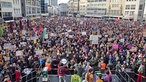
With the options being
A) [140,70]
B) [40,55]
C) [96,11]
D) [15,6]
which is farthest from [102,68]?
[96,11]

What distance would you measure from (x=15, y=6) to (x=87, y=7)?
7668cm

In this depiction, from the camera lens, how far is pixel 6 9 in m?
50.2

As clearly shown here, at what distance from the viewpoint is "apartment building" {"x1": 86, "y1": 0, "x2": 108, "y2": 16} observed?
10563 centimetres

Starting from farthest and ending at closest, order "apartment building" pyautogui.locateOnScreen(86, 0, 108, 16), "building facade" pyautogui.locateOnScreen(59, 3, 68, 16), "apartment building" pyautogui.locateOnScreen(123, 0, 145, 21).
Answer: "building facade" pyautogui.locateOnScreen(59, 3, 68, 16), "apartment building" pyautogui.locateOnScreen(86, 0, 108, 16), "apartment building" pyautogui.locateOnScreen(123, 0, 145, 21)

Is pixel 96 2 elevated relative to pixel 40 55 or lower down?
elevated

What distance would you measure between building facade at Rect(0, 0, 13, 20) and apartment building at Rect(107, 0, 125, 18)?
53.4 meters

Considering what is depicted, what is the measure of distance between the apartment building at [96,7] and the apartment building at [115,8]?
4.35 meters

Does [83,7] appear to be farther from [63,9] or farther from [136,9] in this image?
[136,9]

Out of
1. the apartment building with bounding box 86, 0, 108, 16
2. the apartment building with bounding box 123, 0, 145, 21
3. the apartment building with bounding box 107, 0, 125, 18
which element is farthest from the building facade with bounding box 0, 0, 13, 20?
the apartment building with bounding box 86, 0, 108, 16

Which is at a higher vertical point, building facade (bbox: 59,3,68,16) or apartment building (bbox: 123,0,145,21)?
building facade (bbox: 59,3,68,16)

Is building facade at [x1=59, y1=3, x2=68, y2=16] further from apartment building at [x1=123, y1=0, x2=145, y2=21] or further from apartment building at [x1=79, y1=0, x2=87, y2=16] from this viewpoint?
apartment building at [x1=123, y1=0, x2=145, y2=21]

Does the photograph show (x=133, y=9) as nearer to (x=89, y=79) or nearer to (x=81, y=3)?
(x=81, y=3)

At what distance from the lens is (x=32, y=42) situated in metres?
19.7

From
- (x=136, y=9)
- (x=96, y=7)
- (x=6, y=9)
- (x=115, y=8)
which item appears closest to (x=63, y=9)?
(x=96, y=7)
